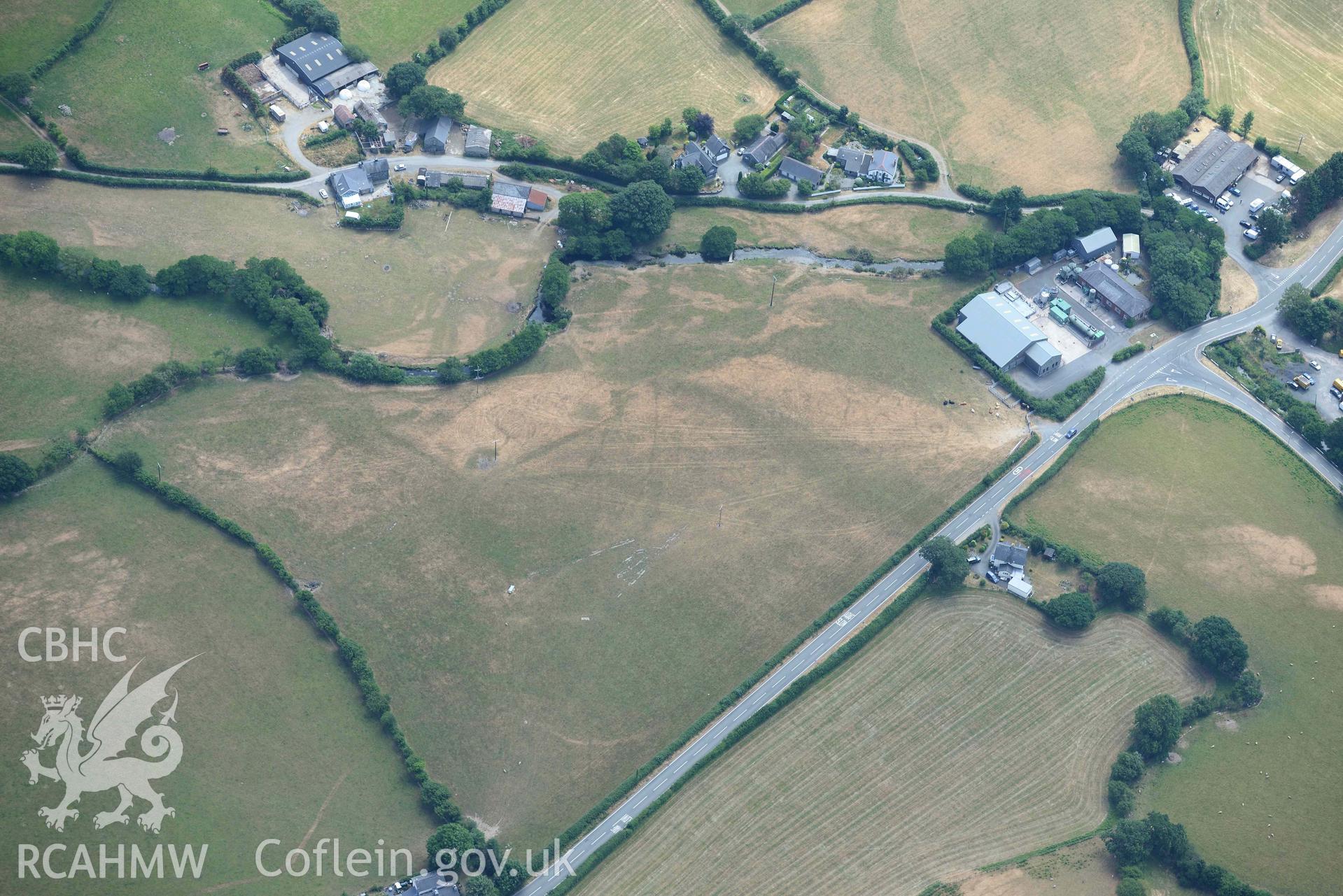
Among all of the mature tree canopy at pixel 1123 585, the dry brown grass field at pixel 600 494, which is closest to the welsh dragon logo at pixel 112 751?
the dry brown grass field at pixel 600 494

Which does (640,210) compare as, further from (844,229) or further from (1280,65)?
(1280,65)

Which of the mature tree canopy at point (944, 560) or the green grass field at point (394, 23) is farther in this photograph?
the green grass field at point (394, 23)

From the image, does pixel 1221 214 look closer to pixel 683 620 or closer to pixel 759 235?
pixel 759 235

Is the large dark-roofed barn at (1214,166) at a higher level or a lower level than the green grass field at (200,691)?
higher

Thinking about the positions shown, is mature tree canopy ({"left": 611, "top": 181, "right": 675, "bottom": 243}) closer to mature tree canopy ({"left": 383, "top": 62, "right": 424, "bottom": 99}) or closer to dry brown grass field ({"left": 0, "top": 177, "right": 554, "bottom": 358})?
dry brown grass field ({"left": 0, "top": 177, "right": 554, "bottom": 358})

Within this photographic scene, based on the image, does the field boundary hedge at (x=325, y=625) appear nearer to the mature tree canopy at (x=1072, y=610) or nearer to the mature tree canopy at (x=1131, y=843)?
the mature tree canopy at (x=1131, y=843)

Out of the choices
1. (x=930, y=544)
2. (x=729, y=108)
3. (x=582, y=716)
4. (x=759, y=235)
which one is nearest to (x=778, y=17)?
(x=729, y=108)
